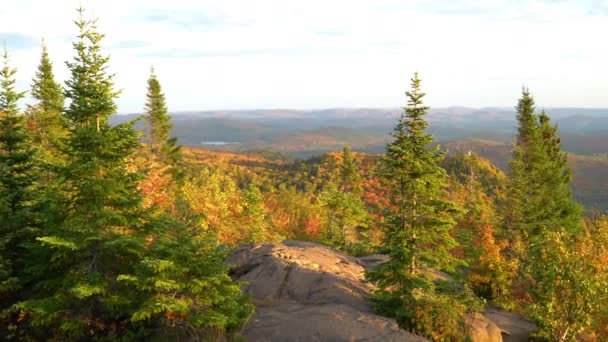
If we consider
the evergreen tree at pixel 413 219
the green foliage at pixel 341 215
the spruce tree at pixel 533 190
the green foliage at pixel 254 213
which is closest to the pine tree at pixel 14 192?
the evergreen tree at pixel 413 219

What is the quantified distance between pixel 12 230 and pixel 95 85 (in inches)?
294

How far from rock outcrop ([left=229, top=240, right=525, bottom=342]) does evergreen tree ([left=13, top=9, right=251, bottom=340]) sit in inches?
88.9

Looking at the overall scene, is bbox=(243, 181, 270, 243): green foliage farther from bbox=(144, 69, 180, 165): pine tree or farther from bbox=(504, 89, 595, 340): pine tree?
bbox=(144, 69, 180, 165): pine tree

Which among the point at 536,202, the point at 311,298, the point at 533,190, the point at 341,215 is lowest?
the point at 311,298

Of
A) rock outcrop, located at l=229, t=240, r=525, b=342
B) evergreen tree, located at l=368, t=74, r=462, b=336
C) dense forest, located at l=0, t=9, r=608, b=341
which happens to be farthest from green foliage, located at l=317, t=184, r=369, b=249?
evergreen tree, located at l=368, t=74, r=462, b=336

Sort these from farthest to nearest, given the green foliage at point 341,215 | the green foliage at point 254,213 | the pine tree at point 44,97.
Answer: the pine tree at point 44,97, the green foliage at point 254,213, the green foliage at point 341,215

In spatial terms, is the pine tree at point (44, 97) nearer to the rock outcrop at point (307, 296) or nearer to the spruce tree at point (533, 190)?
the rock outcrop at point (307, 296)

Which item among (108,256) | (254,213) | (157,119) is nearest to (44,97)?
(157,119)

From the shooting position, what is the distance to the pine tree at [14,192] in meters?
18.1

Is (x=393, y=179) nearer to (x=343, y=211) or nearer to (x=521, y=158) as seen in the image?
(x=343, y=211)

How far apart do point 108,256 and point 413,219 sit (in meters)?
12.4

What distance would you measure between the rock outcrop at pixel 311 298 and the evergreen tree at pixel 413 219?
1.60 m

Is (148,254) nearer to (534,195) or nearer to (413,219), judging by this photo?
(413,219)

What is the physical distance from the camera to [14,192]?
19250 millimetres
